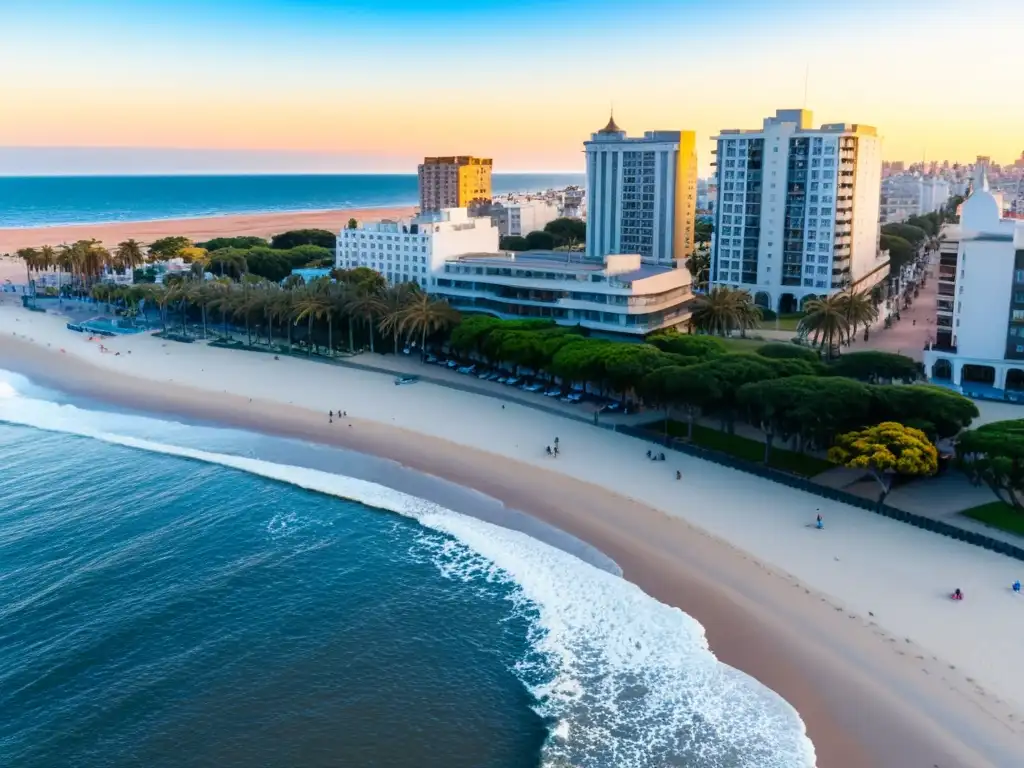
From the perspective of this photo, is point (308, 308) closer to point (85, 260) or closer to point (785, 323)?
point (85, 260)

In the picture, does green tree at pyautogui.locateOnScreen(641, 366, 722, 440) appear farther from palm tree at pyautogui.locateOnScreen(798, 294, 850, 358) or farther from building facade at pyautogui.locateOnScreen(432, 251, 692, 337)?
palm tree at pyautogui.locateOnScreen(798, 294, 850, 358)

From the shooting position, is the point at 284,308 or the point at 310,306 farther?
the point at 284,308

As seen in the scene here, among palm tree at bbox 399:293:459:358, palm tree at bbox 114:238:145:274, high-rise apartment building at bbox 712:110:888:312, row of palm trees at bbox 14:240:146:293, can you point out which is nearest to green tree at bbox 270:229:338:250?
row of palm trees at bbox 14:240:146:293

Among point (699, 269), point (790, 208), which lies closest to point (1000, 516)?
point (790, 208)

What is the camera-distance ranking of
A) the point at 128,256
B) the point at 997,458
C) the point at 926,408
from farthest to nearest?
the point at 128,256 < the point at 926,408 < the point at 997,458

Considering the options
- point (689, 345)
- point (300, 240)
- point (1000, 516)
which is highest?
point (300, 240)

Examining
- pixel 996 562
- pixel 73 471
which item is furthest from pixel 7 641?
pixel 996 562
